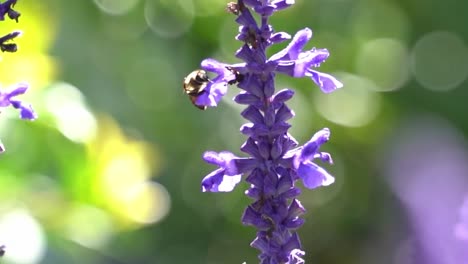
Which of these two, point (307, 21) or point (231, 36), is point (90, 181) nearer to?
point (231, 36)

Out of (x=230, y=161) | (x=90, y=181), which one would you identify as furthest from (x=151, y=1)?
(x=230, y=161)

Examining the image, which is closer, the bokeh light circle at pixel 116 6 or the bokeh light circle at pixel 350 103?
the bokeh light circle at pixel 350 103

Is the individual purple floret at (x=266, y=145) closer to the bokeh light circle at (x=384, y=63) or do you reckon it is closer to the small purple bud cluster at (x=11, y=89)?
the small purple bud cluster at (x=11, y=89)

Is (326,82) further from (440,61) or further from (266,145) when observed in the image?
(440,61)

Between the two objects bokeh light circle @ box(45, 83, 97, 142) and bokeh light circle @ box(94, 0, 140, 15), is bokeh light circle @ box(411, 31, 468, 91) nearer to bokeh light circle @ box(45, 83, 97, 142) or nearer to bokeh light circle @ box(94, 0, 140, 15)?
bokeh light circle @ box(94, 0, 140, 15)

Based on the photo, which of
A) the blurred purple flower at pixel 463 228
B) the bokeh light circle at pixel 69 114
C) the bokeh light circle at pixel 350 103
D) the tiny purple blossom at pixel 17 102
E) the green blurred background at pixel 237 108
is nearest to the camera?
the tiny purple blossom at pixel 17 102

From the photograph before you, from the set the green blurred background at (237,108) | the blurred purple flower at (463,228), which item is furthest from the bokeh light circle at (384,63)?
the blurred purple flower at (463,228)

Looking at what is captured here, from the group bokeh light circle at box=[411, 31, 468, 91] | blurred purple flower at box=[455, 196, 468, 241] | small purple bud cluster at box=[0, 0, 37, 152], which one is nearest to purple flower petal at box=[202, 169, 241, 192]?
small purple bud cluster at box=[0, 0, 37, 152]

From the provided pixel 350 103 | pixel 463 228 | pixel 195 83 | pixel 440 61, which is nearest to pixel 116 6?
pixel 350 103
